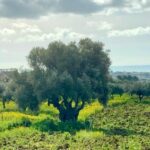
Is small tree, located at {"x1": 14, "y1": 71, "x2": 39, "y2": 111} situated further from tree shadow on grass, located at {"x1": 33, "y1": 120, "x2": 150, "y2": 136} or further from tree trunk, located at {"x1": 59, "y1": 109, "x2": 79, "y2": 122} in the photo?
tree shadow on grass, located at {"x1": 33, "y1": 120, "x2": 150, "y2": 136}

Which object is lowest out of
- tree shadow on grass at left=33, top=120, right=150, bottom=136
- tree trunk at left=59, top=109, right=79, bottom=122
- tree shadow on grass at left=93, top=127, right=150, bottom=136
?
tree shadow on grass at left=93, top=127, right=150, bottom=136

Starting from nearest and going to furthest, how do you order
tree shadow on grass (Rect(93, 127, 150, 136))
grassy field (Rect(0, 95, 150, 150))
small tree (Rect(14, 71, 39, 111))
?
grassy field (Rect(0, 95, 150, 150)), tree shadow on grass (Rect(93, 127, 150, 136)), small tree (Rect(14, 71, 39, 111))

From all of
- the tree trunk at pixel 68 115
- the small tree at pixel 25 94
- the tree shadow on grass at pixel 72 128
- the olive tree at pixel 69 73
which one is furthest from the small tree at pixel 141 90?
the tree shadow on grass at pixel 72 128

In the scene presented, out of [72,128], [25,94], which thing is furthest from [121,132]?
[25,94]

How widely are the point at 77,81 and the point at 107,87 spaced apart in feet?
18.7

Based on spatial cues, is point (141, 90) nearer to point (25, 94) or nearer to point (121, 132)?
point (25, 94)

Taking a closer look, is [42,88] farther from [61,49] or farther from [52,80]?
[61,49]

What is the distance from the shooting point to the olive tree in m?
52.8

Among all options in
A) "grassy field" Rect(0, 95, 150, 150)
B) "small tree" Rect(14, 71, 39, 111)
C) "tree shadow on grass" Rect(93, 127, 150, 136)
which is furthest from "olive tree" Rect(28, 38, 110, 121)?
"tree shadow on grass" Rect(93, 127, 150, 136)

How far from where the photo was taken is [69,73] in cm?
5412

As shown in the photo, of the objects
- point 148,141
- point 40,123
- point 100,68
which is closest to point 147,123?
point 100,68

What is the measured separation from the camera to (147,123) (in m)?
53.2

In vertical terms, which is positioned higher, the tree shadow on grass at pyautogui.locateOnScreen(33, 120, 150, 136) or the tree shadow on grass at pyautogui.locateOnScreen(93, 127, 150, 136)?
the tree shadow on grass at pyautogui.locateOnScreen(33, 120, 150, 136)

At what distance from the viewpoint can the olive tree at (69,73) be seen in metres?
52.8
